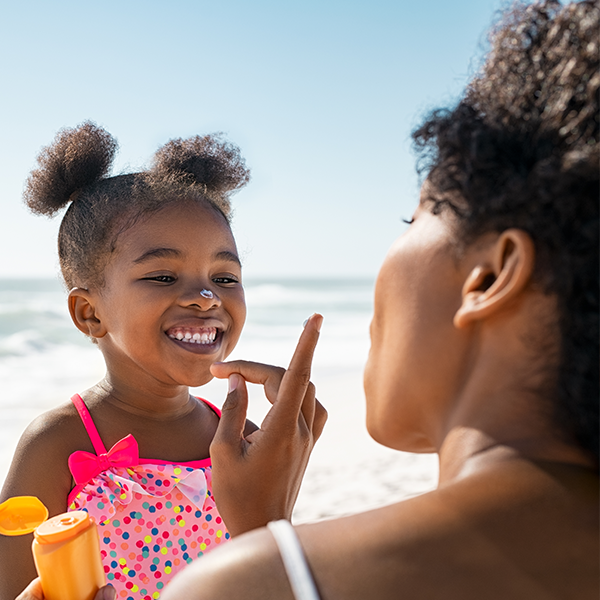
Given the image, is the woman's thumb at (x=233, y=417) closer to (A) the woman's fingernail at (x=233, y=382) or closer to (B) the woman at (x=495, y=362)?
(A) the woman's fingernail at (x=233, y=382)

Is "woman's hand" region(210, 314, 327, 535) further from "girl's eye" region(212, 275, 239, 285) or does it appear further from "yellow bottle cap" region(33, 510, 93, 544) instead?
"girl's eye" region(212, 275, 239, 285)

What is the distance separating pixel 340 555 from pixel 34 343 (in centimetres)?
1451

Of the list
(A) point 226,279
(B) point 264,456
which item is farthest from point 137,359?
(B) point 264,456

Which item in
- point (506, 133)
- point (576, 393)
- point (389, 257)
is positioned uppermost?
point (506, 133)

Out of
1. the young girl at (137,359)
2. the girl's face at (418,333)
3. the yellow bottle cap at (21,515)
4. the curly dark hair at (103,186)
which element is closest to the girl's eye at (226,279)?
the young girl at (137,359)

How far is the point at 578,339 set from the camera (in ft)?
2.89

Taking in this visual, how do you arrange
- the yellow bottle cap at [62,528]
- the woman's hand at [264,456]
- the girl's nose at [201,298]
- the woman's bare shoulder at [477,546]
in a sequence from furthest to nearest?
the girl's nose at [201,298] < the woman's hand at [264,456] < the yellow bottle cap at [62,528] < the woman's bare shoulder at [477,546]

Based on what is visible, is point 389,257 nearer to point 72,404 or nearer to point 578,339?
point 578,339

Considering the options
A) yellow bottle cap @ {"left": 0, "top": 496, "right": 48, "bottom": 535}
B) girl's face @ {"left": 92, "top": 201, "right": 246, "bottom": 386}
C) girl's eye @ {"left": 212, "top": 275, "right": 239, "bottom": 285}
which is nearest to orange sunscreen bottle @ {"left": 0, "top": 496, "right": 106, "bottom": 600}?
yellow bottle cap @ {"left": 0, "top": 496, "right": 48, "bottom": 535}

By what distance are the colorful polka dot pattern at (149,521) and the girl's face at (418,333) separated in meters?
1.30

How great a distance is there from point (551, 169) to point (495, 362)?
30 cm

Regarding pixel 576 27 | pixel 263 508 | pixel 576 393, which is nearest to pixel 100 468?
pixel 263 508

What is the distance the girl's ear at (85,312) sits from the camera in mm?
2443

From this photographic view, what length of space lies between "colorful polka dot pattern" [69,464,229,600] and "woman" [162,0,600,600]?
1.32 meters
